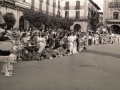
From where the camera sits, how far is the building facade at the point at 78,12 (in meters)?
46.9

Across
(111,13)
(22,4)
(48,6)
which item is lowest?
(22,4)

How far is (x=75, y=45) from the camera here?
16078mm


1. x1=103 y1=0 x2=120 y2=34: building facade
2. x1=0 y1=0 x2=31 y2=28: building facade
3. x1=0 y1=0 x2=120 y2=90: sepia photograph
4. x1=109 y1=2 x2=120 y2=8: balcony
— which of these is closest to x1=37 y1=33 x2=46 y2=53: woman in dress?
x1=0 y1=0 x2=120 y2=90: sepia photograph

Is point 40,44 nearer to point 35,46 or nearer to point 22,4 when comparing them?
point 35,46

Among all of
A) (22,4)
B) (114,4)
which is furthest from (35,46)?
(114,4)

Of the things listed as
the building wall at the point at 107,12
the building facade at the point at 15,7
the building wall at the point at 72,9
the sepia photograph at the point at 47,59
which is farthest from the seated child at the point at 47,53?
the building wall at the point at 107,12

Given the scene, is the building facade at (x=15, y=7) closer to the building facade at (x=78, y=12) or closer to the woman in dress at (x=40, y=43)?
the woman in dress at (x=40, y=43)

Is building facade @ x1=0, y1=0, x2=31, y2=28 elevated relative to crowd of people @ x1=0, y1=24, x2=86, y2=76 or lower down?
elevated

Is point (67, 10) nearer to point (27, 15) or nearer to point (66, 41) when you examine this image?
point (27, 15)

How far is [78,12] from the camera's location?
1875 inches

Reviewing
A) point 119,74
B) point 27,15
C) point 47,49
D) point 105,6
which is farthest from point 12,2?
point 105,6

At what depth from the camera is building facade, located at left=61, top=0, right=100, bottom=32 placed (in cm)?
4690

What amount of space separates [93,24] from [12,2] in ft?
90.8

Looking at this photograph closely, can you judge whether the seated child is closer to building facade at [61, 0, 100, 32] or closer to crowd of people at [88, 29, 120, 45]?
crowd of people at [88, 29, 120, 45]
